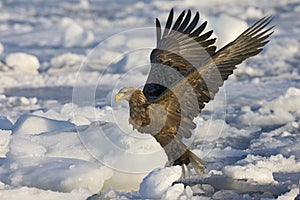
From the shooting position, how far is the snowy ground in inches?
177

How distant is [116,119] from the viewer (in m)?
5.96

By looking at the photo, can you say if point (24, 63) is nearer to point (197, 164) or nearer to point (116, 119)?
point (116, 119)

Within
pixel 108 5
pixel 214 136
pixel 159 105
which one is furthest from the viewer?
pixel 108 5

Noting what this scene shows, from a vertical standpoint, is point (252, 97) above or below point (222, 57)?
below

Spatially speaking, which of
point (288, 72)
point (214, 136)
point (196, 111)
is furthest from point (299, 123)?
point (288, 72)

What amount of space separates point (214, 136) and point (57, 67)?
3437 millimetres

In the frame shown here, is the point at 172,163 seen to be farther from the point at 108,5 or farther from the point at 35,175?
the point at 108,5

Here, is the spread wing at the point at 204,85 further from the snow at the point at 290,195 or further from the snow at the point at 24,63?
the snow at the point at 24,63

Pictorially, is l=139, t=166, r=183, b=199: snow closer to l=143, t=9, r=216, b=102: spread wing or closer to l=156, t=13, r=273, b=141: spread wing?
l=156, t=13, r=273, b=141: spread wing

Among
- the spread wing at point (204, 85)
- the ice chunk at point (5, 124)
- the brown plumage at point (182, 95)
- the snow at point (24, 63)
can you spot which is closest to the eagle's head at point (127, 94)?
the brown plumage at point (182, 95)

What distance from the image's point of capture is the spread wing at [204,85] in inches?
189

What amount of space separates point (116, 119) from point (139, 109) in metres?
1.14

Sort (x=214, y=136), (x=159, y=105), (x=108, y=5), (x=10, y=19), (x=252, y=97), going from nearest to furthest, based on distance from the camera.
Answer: (x=159, y=105)
(x=214, y=136)
(x=252, y=97)
(x=10, y=19)
(x=108, y=5)

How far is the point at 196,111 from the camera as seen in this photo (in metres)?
4.97
